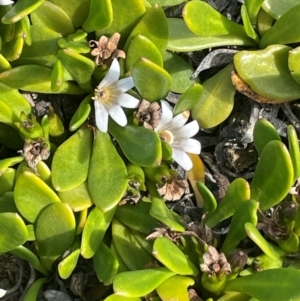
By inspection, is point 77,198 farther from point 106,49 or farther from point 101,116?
point 106,49

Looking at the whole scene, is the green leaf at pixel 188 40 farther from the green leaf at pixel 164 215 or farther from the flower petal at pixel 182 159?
the green leaf at pixel 164 215

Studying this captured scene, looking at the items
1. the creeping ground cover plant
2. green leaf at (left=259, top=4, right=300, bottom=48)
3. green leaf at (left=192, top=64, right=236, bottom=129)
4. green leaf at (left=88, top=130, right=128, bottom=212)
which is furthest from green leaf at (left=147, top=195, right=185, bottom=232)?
green leaf at (left=259, top=4, right=300, bottom=48)

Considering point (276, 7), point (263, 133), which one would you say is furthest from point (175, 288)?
point (276, 7)

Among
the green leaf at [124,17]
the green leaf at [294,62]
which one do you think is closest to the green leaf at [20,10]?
the green leaf at [124,17]

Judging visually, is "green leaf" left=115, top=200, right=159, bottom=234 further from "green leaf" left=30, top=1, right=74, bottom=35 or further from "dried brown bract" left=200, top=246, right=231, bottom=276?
"green leaf" left=30, top=1, right=74, bottom=35

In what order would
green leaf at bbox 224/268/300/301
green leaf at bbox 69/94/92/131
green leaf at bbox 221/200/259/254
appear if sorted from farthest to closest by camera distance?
green leaf at bbox 69/94/92/131 < green leaf at bbox 221/200/259/254 < green leaf at bbox 224/268/300/301

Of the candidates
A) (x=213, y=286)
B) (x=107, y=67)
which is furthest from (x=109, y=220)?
(x=107, y=67)
